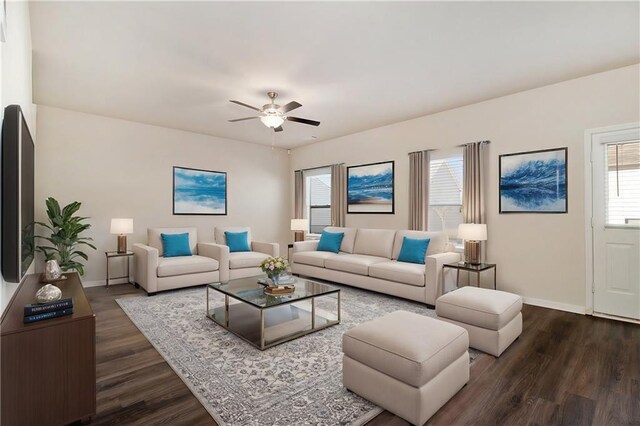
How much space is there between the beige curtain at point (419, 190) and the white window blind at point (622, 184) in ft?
7.12

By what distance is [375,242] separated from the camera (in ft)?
17.5

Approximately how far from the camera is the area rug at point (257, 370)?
1.89 meters

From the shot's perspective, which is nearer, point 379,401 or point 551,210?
point 379,401

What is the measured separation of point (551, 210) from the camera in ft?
13.0

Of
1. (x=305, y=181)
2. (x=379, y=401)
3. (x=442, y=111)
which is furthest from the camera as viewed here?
(x=305, y=181)

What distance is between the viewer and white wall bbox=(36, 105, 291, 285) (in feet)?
15.7

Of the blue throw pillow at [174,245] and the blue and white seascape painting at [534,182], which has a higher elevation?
the blue and white seascape painting at [534,182]

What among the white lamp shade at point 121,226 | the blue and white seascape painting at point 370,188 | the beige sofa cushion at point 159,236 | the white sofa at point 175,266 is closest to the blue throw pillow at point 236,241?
the white sofa at point 175,266

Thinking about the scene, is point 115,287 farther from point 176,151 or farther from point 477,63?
point 477,63

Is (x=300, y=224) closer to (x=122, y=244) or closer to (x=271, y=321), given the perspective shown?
(x=122, y=244)

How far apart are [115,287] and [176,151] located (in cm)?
259

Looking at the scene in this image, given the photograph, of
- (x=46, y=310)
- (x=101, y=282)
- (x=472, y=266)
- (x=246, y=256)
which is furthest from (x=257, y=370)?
(x=101, y=282)

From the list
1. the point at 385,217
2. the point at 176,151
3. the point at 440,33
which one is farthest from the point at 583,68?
the point at 176,151

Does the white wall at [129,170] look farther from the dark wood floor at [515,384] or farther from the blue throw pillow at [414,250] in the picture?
the blue throw pillow at [414,250]
